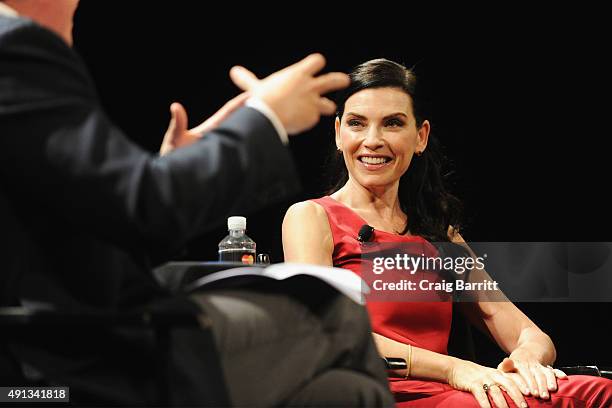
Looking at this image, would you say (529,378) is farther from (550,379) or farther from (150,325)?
(150,325)

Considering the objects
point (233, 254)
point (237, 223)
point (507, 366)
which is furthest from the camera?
point (233, 254)

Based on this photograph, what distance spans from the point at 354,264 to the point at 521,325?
0.52 meters

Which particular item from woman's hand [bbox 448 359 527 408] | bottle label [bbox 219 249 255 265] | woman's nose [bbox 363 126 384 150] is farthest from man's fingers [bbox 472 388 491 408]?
bottle label [bbox 219 249 255 265]

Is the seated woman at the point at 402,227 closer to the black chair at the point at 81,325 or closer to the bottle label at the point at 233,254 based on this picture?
the bottle label at the point at 233,254

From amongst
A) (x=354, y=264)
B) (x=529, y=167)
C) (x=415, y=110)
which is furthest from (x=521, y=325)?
(x=529, y=167)

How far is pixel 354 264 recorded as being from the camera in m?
2.15

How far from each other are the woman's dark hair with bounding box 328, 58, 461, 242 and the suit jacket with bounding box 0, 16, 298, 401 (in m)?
1.40

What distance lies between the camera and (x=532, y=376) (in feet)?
5.90

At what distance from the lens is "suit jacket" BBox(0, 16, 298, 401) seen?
0.82 m

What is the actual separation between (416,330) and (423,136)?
0.64m

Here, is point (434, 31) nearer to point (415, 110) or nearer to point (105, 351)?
point (415, 110)

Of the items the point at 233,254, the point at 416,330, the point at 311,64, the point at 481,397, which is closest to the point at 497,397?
the point at 481,397

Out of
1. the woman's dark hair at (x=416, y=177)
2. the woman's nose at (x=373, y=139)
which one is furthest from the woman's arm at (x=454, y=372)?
the woman's nose at (x=373, y=139)

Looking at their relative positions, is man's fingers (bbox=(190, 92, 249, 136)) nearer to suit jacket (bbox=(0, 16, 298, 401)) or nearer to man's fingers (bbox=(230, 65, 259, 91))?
man's fingers (bbox=(230, 65, 259, 91))
